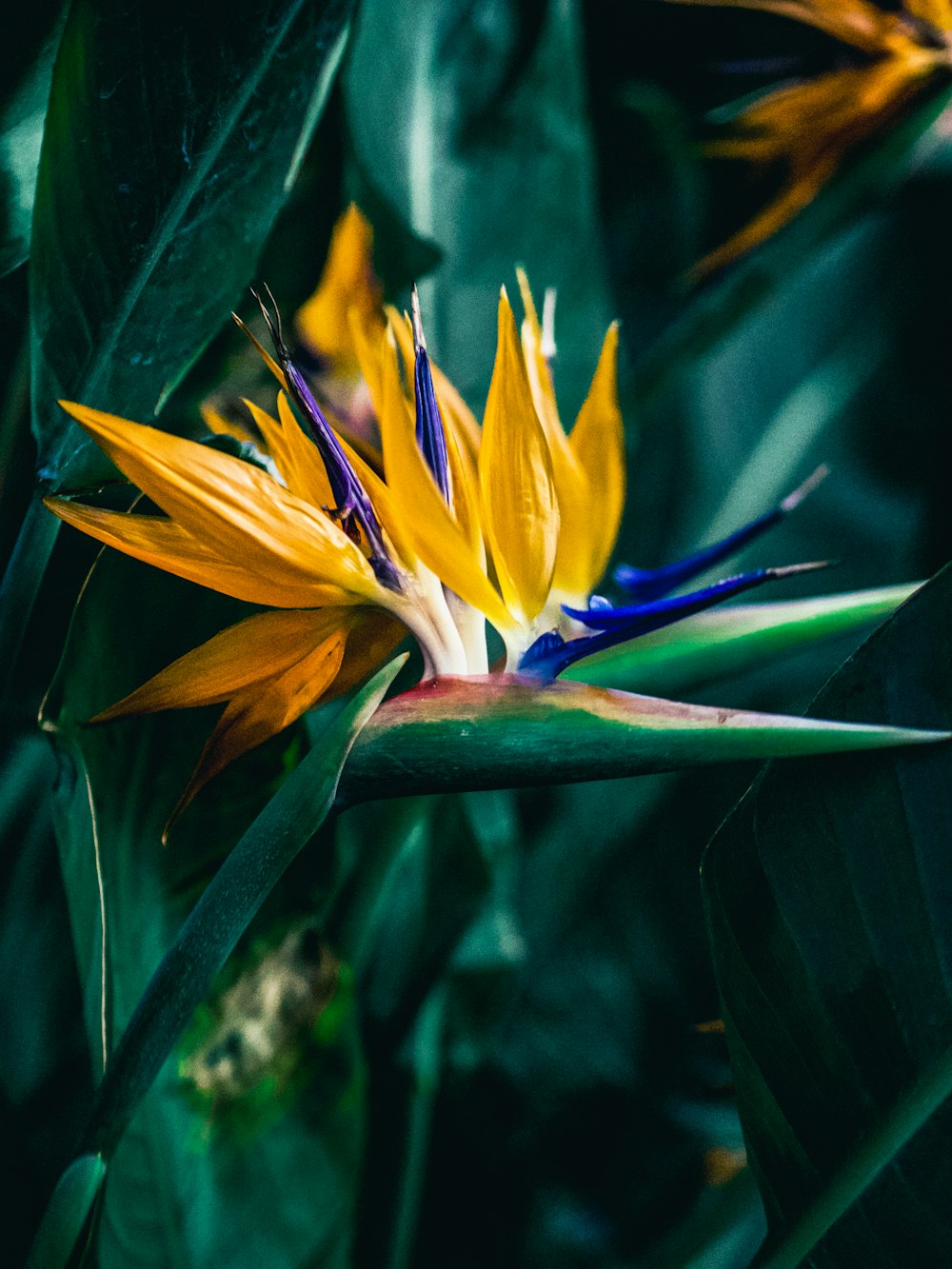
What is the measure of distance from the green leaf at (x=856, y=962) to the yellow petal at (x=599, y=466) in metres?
0.08

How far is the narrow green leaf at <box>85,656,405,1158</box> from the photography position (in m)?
0.22

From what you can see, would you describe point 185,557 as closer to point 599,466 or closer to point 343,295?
point 599,466

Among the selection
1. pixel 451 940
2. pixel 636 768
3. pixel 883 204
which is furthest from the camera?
pixel 883 204

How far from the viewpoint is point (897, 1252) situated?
278mm

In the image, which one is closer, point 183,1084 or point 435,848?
point 183,1084

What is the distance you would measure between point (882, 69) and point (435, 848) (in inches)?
18.0

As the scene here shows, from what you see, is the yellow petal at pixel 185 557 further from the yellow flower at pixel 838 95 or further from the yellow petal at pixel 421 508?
the yellow flower at pixel 838 95

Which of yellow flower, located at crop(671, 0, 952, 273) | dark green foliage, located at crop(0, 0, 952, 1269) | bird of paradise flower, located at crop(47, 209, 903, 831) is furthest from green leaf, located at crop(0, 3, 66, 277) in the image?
yellow flower, located at crop(671, 0, 952, 273)

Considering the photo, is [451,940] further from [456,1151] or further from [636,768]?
[636,768]

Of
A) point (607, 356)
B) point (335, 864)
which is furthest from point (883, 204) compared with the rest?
point (335, 864)

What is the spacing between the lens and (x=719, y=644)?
29 centimetres

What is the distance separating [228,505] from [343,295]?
295 millimetres

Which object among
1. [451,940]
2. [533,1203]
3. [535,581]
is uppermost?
[535,581]

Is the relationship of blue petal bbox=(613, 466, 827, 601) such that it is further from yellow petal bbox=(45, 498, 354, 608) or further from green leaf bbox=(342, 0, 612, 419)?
green leaf bbox=(342, 0, 612, 419)
